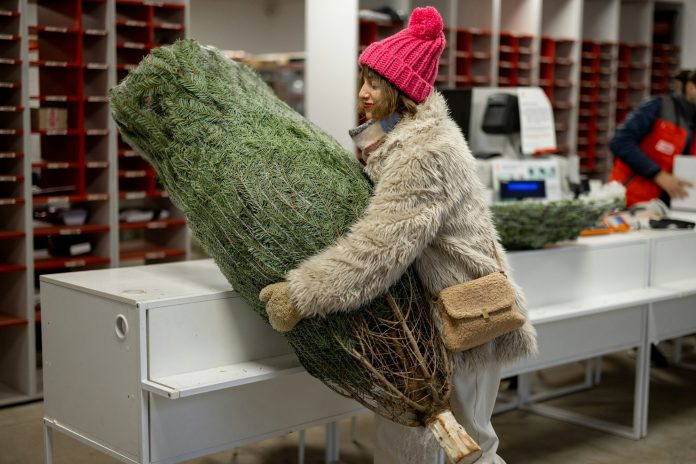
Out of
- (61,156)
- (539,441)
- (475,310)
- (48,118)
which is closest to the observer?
(475,310)

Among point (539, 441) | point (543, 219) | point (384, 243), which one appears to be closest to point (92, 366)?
point (384, 243)

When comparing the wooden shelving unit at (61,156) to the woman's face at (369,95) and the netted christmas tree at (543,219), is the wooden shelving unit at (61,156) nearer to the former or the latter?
the netted christmas tree at (543,219)

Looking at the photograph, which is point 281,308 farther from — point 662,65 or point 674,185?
point 662,65

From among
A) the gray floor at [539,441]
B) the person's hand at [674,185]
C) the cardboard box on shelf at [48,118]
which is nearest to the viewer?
the gray floor at [539,441]

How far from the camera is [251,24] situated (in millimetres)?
8289

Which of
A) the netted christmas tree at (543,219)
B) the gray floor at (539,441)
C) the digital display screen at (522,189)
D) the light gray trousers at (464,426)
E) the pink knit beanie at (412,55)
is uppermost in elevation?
the pink knit beanie at (412,55)

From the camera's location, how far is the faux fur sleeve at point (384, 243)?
1.91 m

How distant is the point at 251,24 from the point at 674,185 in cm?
493

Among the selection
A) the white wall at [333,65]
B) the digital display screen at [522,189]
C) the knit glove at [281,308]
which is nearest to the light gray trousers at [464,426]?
the knit glove at [281,308]

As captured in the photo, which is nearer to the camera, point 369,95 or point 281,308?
point 281,308

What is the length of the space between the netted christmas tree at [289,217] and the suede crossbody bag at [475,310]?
6cm

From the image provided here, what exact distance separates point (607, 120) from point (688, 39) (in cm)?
161

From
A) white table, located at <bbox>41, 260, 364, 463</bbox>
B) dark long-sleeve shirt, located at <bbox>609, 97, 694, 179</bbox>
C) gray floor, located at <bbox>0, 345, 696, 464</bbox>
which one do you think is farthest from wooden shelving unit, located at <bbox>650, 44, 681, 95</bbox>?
white table, located at <bbox>41, 260, 364, 463</bbox>

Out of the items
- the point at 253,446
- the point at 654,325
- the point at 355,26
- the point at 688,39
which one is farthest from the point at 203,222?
the point at 688,39
